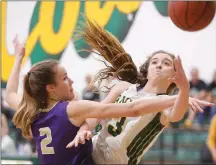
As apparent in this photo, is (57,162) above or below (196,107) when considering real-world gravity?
below

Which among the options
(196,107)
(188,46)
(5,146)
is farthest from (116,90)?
(188,46)

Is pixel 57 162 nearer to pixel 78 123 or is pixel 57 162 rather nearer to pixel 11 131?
pixel 78 123

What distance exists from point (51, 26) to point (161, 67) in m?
7.08

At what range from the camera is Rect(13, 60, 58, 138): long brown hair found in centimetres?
399

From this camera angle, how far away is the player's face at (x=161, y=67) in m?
4.43

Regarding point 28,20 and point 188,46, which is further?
point 28,20

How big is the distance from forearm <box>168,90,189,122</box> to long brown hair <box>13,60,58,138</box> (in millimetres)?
810

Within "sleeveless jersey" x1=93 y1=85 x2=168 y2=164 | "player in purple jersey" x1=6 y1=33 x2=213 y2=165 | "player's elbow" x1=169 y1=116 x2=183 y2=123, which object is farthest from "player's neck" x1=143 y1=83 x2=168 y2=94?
"player in purple jersey" x1=6 y1=33 x2=213 y2=165

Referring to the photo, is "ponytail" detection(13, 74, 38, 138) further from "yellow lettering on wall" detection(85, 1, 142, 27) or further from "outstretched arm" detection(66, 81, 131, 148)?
"yellow lettering on wall" detection(85, 1, 142, 27)

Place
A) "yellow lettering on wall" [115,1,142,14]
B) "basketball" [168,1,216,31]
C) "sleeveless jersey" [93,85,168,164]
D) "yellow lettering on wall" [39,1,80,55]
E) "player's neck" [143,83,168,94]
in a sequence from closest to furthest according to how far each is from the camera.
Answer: "sleeveless jersey" [93,85,168,164]
"player's neck" [143,83,168,94]
"basketball" [168,1,216,31]
"yellow lettering on wall" [115,1,142,14]
"yellow lettering on wall" [39,1,80,55]

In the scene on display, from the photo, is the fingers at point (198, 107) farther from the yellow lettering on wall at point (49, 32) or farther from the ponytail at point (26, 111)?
the yellow lettering on wall at point (49, 32)

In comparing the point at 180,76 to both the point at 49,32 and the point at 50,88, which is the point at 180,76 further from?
the point at 49,32

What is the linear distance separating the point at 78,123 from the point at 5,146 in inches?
186

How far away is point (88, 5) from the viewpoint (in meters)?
10.9
